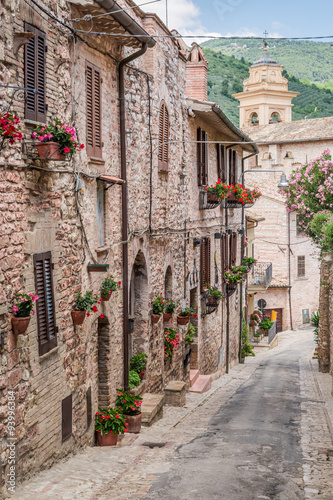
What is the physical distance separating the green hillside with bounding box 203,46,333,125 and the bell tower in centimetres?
1820

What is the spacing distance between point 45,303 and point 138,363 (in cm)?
504

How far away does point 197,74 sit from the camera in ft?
62.4

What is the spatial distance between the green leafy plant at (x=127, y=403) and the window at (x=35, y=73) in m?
5.28

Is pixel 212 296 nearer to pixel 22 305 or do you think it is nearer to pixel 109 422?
pixel 109 422

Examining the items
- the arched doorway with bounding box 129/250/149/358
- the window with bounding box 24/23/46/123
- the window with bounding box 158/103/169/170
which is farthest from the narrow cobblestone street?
the window with bounding box 158/103/169/170

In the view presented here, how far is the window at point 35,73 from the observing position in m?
6.85

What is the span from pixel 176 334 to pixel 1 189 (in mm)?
9343

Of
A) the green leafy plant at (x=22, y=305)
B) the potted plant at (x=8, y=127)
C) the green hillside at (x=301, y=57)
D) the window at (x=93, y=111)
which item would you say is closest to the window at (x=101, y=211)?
the window at (x=93, y=111)

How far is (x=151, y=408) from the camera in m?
11.7

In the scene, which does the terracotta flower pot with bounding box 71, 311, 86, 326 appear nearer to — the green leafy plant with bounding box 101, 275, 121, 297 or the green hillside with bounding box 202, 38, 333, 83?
the green leafy plant with bounding box 101, 275, 121, 297

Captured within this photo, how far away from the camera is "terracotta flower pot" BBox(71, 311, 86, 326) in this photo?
841 cm

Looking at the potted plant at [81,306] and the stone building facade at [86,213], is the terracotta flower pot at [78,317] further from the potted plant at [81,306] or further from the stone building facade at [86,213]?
the stone building facade at [86,213]

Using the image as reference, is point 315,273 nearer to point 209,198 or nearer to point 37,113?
point 209,198

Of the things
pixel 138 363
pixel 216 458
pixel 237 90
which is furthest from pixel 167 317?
pixel 237 90
